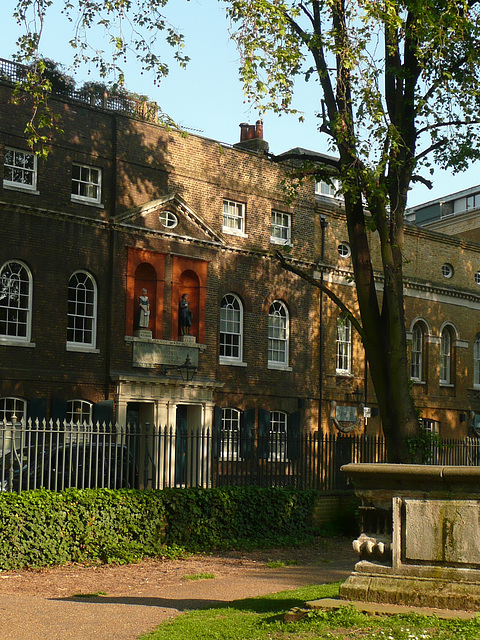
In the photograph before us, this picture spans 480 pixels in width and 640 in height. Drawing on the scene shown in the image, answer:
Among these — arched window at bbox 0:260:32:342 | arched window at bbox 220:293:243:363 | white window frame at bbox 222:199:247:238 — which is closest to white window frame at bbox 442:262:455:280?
white window frame at bbox 222:199:247:238

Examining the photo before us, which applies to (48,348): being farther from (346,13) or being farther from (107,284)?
(346,13)

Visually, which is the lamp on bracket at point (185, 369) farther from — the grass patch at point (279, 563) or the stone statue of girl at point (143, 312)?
the grass patch at point (279, 563)

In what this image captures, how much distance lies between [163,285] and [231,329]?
3103mm

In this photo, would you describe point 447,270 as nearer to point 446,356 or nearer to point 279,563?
point 446,356

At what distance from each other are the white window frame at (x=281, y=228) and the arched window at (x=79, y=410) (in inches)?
353

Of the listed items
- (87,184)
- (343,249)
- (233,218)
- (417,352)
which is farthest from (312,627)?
(417,352)

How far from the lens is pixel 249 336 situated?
1183 inches

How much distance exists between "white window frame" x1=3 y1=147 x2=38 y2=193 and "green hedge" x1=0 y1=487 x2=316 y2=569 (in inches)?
433

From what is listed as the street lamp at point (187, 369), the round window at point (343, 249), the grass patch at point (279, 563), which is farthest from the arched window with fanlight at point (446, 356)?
the grass patch at point (279, 563)

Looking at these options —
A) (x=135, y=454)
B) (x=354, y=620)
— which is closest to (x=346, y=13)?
(x=135, y=454)

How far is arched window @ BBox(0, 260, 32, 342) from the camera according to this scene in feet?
80.2

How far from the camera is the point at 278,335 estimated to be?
31.2m

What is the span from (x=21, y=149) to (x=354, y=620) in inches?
768

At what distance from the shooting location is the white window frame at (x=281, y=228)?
31406 mm
